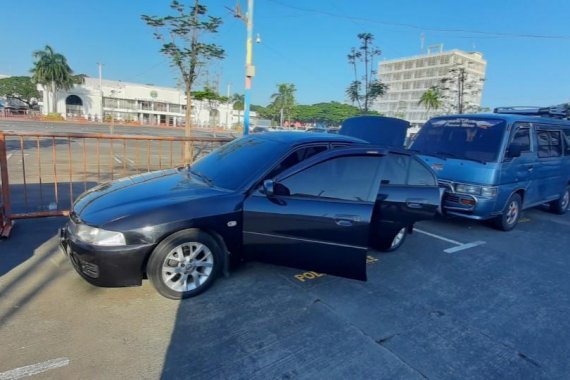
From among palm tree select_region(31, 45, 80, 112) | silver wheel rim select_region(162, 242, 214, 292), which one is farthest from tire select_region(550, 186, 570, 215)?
palm tree select_region(31, 45, 80, 112)

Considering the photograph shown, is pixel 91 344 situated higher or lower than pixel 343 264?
lower

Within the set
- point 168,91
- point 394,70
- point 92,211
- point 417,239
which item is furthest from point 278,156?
point 394,70

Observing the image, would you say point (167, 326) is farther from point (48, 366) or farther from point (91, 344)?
point (48, 366)

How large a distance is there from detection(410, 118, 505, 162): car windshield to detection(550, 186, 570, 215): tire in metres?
3.37

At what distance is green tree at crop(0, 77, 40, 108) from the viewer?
233 ft

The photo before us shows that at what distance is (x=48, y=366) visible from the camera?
2.25 meters

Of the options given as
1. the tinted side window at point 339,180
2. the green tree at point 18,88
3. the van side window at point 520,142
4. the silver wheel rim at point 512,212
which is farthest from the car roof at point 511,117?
the green tree at point 18,88

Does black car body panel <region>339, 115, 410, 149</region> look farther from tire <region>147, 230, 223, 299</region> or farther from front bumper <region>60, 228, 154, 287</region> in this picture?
front bumper <region>60, 228, 154, 287</region>

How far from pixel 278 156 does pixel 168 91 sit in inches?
2901

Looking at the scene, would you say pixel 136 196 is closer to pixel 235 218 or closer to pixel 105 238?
pixel 105 238

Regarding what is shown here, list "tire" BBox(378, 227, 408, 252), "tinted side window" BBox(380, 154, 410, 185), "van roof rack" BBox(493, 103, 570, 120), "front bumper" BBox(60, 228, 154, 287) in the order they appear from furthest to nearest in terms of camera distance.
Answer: "van roof rack" BBox(493, 103, 570, 120) < "tire" BBox(378, 227, 408, 252) < "tinted side window" BBox(380, 154, 410, 185) < "front bumper" BBox(60, 228, 154, 287)

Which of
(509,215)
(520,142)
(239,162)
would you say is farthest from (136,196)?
(520,142)

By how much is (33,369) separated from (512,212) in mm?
7051

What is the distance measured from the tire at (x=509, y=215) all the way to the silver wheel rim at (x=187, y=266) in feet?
17.3
